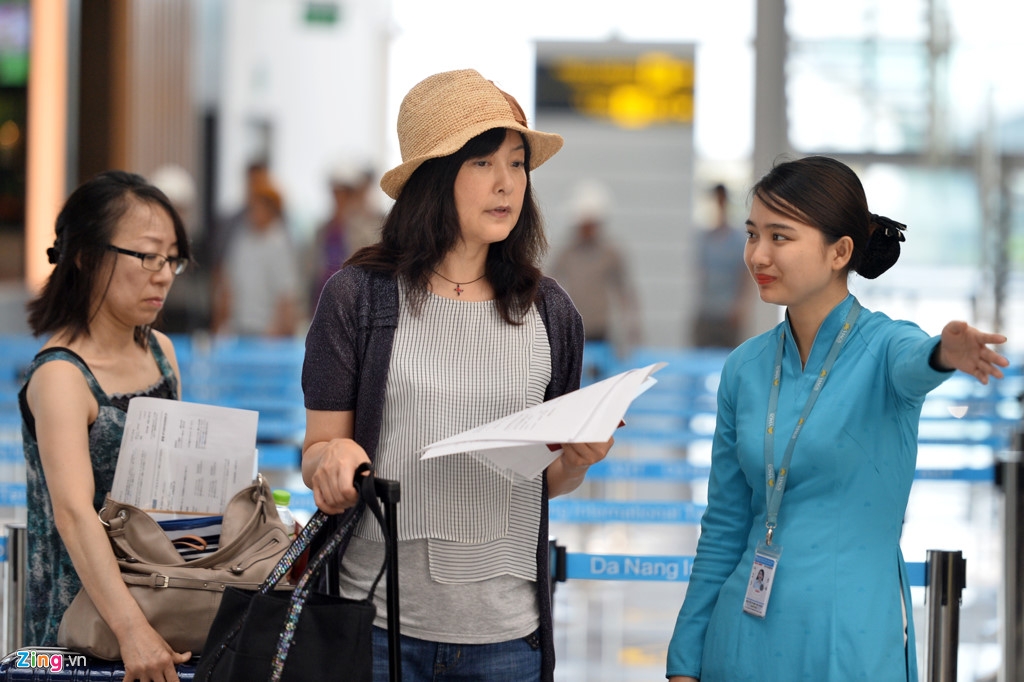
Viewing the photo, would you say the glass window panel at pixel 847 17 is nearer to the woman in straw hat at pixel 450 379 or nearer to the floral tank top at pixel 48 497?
the woman in straw hat at pixel 450 379

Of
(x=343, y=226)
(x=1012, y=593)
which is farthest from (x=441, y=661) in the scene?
(x=343, y=226)

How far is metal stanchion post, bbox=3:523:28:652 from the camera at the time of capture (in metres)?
3.01

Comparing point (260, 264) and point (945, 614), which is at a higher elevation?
point (260, 264)

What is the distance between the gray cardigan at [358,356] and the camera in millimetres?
2023

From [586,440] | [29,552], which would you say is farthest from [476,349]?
[29,552]

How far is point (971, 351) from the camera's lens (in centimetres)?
179

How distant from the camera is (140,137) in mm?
13609

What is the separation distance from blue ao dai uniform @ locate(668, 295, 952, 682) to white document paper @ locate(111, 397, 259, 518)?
0.99 metres

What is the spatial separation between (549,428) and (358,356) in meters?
0.47

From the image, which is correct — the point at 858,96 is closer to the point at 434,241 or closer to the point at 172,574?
the point at 434,241

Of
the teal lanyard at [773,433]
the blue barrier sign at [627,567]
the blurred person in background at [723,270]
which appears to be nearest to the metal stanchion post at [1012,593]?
the blue barrier sign at [627,567]

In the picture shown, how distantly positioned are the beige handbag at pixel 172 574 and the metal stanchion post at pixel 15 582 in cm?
86

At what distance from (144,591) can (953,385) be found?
27.0 ft

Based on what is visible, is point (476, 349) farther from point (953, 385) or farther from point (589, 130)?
point (589, 130)
